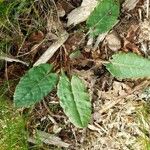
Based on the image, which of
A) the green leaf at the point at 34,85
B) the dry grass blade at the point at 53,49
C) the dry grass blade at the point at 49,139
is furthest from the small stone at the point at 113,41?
the dry grass blade at the point at 49,139

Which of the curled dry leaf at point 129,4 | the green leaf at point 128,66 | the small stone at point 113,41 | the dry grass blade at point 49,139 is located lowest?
the dry grass blade at point 49,139

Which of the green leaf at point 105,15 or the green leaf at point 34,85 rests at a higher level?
the green leaf at point 105,15

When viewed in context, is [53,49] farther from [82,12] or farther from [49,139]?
[49,139]

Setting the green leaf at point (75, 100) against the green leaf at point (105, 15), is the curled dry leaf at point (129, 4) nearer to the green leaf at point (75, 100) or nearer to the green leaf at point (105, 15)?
the green leaf at point (105, 15)

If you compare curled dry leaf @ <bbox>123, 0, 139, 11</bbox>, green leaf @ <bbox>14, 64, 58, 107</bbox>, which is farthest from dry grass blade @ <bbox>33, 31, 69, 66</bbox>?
curled dry leaf @ <bbox>123, 0, 139, 11</bbox>

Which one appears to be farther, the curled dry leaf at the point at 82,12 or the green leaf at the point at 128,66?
the curled dry leaf at the point at 82,12

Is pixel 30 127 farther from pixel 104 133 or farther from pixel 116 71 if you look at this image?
pixel 116 71
